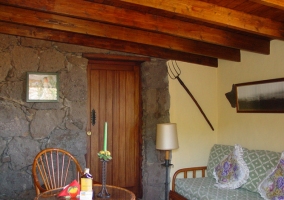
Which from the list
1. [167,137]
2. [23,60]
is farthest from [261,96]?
[23,60]

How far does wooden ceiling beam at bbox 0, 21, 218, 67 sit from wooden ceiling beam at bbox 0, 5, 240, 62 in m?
0.35

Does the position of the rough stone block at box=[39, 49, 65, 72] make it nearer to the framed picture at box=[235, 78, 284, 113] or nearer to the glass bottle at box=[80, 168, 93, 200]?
the glass bottle at box=[80, 168, 93, 200]

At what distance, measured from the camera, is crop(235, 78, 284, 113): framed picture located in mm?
2969

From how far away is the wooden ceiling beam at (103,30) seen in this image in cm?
268

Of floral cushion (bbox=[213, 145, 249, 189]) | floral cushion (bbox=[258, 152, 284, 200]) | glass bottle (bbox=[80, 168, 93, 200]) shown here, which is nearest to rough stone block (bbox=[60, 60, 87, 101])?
glass bottle (bbox=[80, 168, 93, 200])

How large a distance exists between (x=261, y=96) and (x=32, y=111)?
250 cm

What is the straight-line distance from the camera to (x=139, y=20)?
257 cm

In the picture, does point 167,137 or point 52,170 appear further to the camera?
point 167,137

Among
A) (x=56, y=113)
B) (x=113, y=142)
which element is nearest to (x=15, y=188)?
(x=56, y=113)

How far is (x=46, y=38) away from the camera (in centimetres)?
314

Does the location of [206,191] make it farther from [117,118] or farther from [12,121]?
[12,121]

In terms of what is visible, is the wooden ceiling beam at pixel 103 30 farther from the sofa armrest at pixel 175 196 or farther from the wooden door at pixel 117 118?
the sofa armrest at pixel 175 196

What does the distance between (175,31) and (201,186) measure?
1.65 meters

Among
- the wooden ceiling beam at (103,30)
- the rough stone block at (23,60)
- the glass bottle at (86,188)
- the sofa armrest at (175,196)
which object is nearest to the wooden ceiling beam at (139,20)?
the wooden ceiling beam at (103,30)
